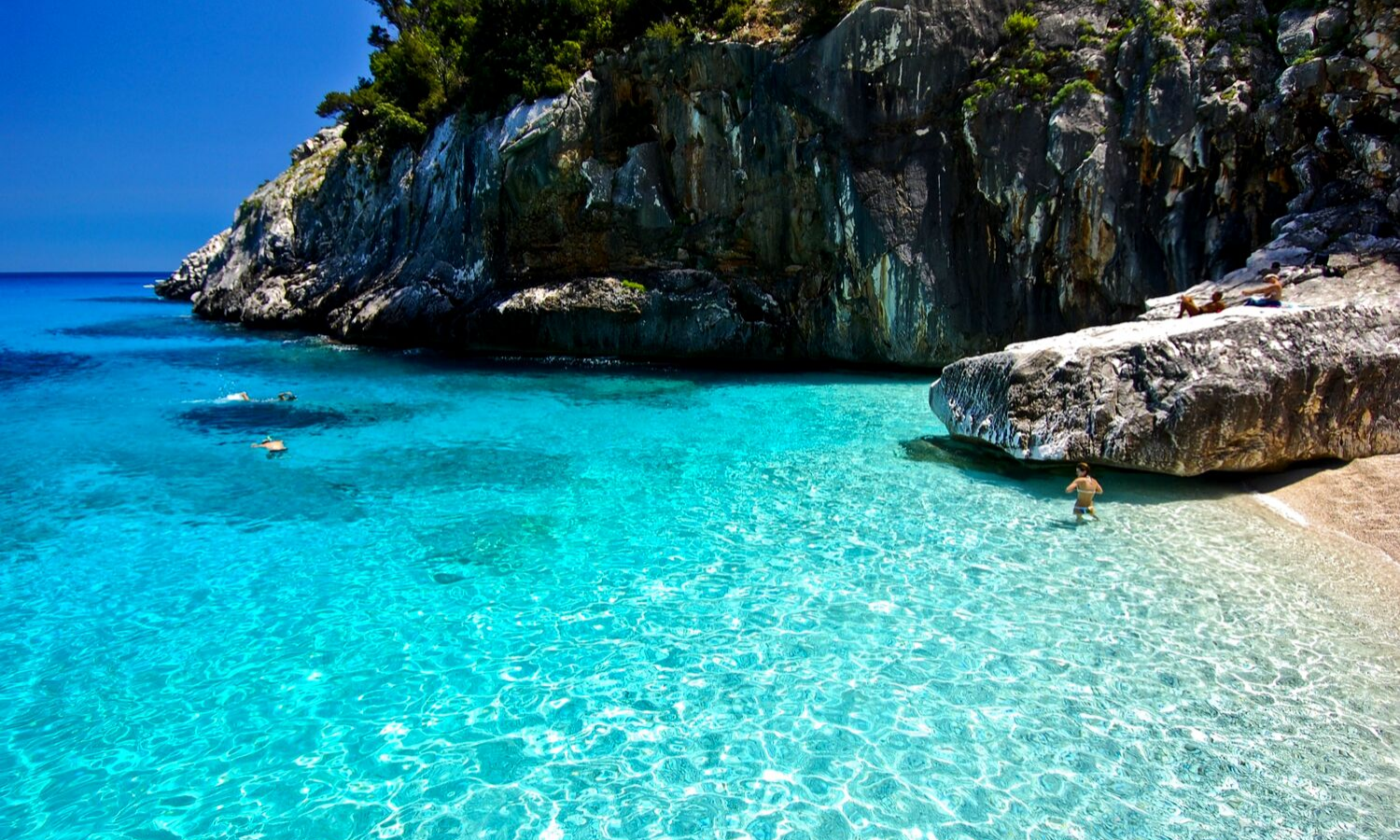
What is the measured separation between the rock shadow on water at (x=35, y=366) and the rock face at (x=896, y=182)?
33.1ft

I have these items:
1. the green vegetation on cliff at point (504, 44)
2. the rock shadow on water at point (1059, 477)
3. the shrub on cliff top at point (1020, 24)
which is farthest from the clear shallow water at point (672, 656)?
the green vegetation on cliff at point (504, 44)

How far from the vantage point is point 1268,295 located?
12930 mm

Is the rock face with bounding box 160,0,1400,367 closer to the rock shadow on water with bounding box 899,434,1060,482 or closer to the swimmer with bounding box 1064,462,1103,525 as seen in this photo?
the rock shadow on water with bounding box 899,434,1060,482

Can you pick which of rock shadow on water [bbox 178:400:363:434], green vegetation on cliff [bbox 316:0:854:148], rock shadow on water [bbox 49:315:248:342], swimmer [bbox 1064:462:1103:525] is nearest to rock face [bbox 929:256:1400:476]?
swimmer [bbox 1064:462:1103:525]

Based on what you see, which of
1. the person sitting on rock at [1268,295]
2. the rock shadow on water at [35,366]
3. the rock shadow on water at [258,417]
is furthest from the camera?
the rock shadow on water at [35,366]

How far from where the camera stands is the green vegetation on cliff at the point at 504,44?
25.1 m

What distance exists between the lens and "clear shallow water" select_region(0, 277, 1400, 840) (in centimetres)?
548

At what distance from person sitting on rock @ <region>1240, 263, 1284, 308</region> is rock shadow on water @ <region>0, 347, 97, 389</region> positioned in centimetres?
3201

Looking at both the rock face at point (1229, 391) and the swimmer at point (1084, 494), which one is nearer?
the swimmer at point (1084, 494)

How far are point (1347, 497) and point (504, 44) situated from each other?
92.3ft

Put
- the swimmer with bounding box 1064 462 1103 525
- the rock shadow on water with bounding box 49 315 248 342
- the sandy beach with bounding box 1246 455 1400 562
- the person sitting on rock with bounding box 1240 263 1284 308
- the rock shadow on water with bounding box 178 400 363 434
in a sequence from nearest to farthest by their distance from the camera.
Result: the sandy beach with bounding box 1246 455 1400 562
the swimmer with bounding box 1064 462 1103 525
the person sitting on rock with bounding box 1240 263 1284 308
the rock shadow on water with bounding box 178 400 363 434
the rock shadow on water with bounding box 49 315 248 342

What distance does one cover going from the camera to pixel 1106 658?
23.8ft

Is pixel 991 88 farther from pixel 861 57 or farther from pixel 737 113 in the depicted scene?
pixel 737 113

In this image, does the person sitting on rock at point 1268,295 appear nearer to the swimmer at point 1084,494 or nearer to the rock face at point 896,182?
the rock face at point 896,182
